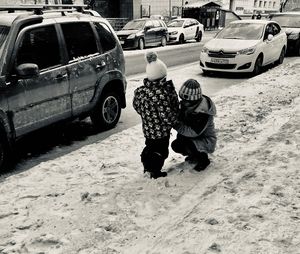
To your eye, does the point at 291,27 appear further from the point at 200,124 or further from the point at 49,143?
the point at 200,124

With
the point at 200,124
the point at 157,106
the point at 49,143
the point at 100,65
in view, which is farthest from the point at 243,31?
the point at 157,106

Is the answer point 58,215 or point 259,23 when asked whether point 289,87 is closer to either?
point 259,23

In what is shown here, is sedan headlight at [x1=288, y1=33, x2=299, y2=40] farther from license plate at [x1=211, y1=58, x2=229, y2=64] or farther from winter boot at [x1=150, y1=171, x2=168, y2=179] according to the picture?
winter boot at [x1=150, y1=171, x2=168, y2=179]

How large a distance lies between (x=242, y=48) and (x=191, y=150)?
7.66 metres

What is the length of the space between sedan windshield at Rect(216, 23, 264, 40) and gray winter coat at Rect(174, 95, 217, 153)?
8521 millimetres

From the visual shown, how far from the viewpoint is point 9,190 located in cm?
433

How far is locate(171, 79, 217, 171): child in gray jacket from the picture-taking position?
4.36 m

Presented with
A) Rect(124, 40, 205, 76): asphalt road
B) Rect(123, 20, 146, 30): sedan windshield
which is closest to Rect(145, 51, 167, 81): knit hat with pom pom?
Rect(124, 40, 205, 76): asphalt road

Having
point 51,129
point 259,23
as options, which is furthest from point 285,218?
point 259,23

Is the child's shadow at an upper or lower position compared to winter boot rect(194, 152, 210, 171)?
lower

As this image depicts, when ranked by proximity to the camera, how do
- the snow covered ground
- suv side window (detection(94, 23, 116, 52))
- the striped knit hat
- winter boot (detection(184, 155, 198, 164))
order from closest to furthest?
the snow covered ground, the striped knit hat, winter boot (detection(184, 155, 198, 164)), suv side window (detection(94, 23, 116, 52))

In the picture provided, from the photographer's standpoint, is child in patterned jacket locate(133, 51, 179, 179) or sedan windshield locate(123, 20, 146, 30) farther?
sedan windshield locate(123, 20, 146, 30)

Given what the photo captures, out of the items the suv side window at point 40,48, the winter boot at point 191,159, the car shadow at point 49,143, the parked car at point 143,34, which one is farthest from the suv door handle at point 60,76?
the parked car at point 143,34

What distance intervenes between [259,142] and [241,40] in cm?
709
